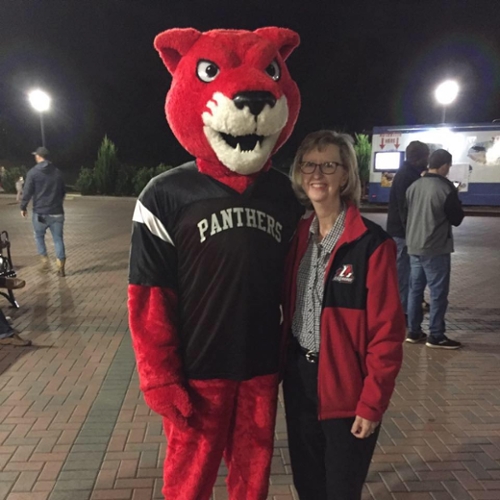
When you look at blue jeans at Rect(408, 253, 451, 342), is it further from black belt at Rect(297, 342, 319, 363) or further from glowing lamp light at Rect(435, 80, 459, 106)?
glowing lamp light at Rect(435, 80, 459, 106)

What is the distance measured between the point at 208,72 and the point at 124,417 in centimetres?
264

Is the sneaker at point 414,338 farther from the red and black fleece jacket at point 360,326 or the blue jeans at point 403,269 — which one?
the red and black fleece jacket at point 360,326

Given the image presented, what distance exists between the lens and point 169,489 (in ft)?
6.73

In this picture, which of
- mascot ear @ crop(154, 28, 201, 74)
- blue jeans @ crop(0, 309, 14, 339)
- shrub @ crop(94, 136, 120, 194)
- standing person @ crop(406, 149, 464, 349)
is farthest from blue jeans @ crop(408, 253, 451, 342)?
shrub @ crop(94, 136, 120, 194)

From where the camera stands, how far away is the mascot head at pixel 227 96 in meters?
1.80

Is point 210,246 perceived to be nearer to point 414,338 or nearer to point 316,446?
point 316,446

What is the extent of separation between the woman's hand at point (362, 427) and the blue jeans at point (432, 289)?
10.5 ft

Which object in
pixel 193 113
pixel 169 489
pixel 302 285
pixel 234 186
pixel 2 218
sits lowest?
pixel 2 218

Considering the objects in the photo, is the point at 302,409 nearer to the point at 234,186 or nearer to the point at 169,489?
the point at 169,489

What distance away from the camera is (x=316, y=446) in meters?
2.06

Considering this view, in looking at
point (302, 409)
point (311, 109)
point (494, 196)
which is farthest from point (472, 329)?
point (311, 109)

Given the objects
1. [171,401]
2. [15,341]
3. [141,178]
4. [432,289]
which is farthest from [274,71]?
[141,178]

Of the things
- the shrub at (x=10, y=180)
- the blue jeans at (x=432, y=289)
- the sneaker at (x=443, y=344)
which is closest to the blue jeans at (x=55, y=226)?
the blue jeans at (x=432, y=289)

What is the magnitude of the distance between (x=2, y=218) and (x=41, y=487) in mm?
14947
